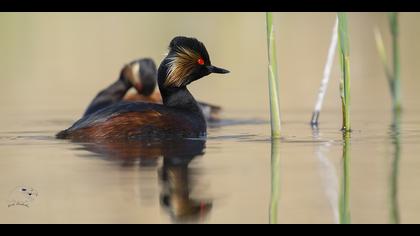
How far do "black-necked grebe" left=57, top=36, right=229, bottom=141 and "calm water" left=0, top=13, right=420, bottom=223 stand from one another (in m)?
0.24

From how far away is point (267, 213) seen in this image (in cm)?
577

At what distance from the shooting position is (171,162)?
25.6 ft

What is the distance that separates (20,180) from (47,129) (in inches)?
165

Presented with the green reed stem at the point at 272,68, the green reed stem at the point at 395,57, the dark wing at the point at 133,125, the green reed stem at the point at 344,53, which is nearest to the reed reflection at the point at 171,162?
the dark wing at the point at 133,125

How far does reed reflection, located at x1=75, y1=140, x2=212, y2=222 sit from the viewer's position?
5.93 m

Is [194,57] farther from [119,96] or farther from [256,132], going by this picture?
[119,96]

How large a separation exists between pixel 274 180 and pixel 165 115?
9.03ft

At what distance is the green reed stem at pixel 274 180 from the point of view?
5.74 metres

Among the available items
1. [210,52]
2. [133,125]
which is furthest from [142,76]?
[210,52]

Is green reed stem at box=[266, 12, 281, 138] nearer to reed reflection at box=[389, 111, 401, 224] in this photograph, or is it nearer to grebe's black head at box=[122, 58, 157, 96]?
reed reflection at box=[389, 111, 401, 224]

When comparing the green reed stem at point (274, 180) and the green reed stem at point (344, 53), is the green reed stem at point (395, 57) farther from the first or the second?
the green reed stem at point (274, 180)

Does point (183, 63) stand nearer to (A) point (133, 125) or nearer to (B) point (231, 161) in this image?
(A) point (133, 125)

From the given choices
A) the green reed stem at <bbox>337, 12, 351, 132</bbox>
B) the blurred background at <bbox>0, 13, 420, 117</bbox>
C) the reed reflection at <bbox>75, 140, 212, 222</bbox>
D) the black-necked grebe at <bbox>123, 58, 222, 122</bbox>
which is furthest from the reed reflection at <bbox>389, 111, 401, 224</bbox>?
the black-necked grebe at <bbox>123, 58, 222, 122</bbox>

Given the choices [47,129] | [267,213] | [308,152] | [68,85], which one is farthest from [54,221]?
Result: [68,85]
